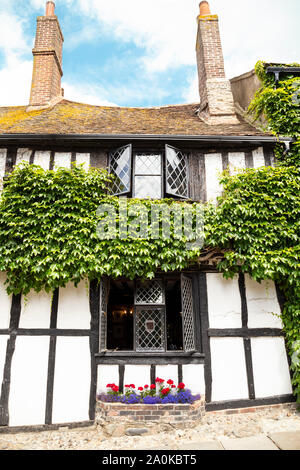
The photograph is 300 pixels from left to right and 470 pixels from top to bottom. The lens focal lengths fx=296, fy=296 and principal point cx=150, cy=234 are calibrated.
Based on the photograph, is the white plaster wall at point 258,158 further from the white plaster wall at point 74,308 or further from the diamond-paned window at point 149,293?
the white plaster wall at point 74,308

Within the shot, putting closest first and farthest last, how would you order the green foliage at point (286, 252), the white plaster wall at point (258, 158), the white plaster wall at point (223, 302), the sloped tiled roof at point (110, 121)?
the green foliage at point (286, 252) < the white plaster wall at point (223, 302) < the white plaster wall at point (258, 158) < the sloped tiled roof at point (110, 121)

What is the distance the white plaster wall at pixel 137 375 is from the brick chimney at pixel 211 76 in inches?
254

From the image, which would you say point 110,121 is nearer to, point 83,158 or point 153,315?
point 83,158

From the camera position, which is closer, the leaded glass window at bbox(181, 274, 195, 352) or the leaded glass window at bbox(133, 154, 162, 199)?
the leaded glass window at bbox(181, 274, 195, 352)

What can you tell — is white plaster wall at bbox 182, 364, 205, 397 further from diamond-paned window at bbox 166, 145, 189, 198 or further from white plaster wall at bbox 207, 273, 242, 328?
diamond-paned window at bbox 166, 145, 189, 198

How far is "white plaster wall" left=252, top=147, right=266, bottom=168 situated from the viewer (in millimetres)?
7043

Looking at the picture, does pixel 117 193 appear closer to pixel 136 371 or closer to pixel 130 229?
pixel 130 229

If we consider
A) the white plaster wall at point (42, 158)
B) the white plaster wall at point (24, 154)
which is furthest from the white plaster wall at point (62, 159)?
the white plaster wall at point (24, 154)

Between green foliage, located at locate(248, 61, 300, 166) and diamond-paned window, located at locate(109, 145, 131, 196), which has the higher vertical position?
green foliage, located at locate(248, 61, 300, 166)

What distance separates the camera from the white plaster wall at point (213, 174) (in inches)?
270

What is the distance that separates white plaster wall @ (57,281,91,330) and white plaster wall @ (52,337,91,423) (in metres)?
0.29

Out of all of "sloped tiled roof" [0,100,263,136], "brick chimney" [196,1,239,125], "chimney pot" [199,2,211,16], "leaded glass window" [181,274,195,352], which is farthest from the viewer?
"chimney pot" [199,2,211,16]

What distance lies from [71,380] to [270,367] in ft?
13.1

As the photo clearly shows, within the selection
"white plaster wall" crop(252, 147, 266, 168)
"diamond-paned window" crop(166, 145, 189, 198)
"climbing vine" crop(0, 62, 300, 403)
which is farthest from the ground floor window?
"white plaster wall" crop(252, 147, 266, 168)
